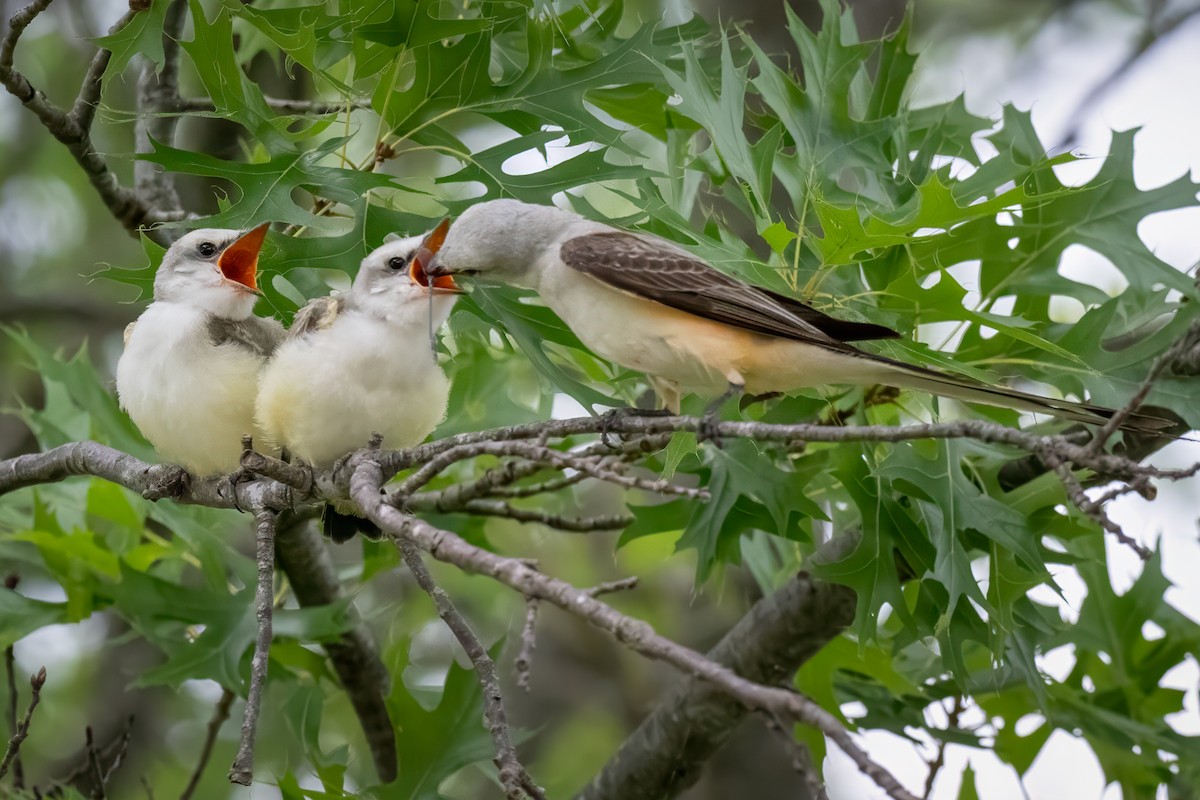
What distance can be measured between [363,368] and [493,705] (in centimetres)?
204

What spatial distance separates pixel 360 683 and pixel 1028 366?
3929 millimetres

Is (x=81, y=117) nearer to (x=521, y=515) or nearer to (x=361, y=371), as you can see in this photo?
(x=361, y=371)

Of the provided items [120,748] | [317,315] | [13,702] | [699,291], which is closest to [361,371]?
[317,315]

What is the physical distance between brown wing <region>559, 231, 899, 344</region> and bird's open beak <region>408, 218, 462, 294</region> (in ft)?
1.54

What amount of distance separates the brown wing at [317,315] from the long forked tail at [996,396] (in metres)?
2.09

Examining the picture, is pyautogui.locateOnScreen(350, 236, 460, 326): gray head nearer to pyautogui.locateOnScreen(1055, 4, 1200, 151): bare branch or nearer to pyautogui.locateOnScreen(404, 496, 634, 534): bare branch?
pyautogui.locateOnScreen(404, 496, 634, 534): bare branch

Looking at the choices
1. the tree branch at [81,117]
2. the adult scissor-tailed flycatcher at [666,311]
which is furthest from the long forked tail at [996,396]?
the tree branch at [81,117]

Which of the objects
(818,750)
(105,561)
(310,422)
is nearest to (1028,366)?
(818,750)

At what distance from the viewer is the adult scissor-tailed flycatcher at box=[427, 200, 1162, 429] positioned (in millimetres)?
4566

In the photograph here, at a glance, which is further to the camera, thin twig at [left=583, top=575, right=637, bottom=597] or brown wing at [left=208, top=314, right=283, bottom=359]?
brown wing at [left=208, top=314, right=283, bottom=359]

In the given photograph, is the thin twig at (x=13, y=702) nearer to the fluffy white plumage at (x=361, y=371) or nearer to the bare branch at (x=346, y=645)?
the bare branch at (x=346, y=645)

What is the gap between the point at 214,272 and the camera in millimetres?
5312

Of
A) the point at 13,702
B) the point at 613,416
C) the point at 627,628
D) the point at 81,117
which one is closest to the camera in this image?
the point at 627,628

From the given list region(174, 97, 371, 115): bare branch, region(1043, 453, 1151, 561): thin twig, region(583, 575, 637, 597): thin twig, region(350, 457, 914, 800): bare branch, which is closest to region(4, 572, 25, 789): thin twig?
region(174, 97, 371, 115): bare branch
